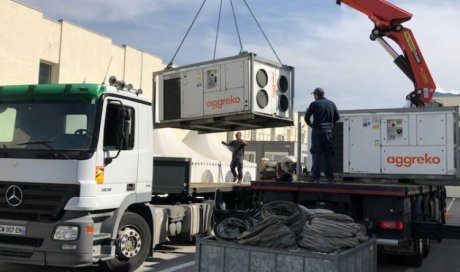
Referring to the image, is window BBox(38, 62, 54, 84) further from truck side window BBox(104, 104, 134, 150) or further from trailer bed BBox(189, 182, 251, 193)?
truck side window BBox(104, 104, 134, 150)

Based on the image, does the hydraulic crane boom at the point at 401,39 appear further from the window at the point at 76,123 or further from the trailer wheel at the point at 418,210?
the window at the point at 76,123

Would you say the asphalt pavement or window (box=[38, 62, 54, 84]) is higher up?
window (box=[38, 62, 54, 84])

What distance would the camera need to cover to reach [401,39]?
1185cm

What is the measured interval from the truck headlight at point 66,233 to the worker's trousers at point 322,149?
4.39 meters

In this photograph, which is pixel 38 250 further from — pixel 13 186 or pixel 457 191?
pixel 457 191

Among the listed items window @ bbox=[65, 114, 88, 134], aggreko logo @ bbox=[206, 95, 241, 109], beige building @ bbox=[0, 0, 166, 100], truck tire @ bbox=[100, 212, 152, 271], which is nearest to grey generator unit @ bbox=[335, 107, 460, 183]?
aggreko logo @ bbox=[206, 95, 241, 109]

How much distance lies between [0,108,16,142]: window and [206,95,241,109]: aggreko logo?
382 centimetres

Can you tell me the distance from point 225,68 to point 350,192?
355 cm

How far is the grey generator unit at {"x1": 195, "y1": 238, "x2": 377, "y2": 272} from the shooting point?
4.45 metres

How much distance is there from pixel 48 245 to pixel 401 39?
29.4ft

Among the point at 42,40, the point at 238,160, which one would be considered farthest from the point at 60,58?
the point at 238,160

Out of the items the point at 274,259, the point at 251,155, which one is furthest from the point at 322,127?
the point at 251,155

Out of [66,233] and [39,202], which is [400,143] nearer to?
[66,233]

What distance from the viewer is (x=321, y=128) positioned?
29.4 ft
